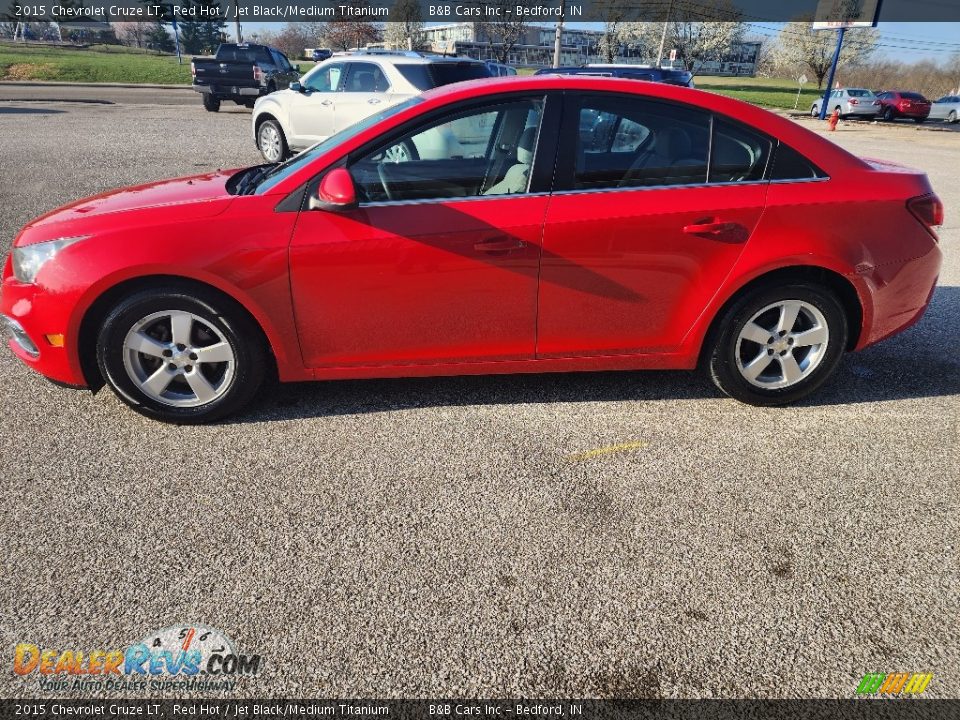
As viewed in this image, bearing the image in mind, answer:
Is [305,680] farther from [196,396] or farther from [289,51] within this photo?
[289,51]

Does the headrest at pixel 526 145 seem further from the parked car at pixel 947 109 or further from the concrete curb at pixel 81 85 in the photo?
the parked car at pixel 947 109

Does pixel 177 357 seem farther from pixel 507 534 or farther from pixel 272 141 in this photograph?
pixel 272 141

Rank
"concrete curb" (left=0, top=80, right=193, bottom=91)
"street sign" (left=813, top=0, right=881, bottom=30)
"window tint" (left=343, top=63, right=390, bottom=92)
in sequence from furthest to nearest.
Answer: "street sign" (left=813, top=0, right=881, bottom=30)
"concrete curb" (left=0, top=80, right=193, bottom=91)
"window tint" (left=343, top=63, right=390, bottom=92)

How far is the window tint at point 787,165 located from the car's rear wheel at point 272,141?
9.59 metres

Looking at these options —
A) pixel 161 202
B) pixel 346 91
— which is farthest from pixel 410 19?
pixel 161 202

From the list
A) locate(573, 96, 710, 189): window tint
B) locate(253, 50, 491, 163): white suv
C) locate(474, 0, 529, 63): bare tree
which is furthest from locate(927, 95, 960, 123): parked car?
locate(573, 96, 710, 189): window tint

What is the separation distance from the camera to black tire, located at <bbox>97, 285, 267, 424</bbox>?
3.11m

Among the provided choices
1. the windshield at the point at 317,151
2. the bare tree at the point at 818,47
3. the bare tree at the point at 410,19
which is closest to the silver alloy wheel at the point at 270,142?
the windshield at the point at 317,151

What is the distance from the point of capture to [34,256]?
315 centimetres

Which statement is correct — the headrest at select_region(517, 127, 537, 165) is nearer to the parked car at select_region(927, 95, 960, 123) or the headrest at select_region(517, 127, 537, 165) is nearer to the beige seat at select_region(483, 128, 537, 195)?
the beige seat at select_region(483, 128, 537, 195)

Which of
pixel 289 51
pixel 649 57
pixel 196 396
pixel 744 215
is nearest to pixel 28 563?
pixel 196 396

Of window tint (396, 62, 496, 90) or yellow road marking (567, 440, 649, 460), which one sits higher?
window tint (396, 62, 496, 90)

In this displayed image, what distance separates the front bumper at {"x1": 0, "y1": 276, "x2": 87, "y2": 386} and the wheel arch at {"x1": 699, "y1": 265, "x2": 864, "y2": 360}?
3.15 meters

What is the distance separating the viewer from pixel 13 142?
11891 millimetres
